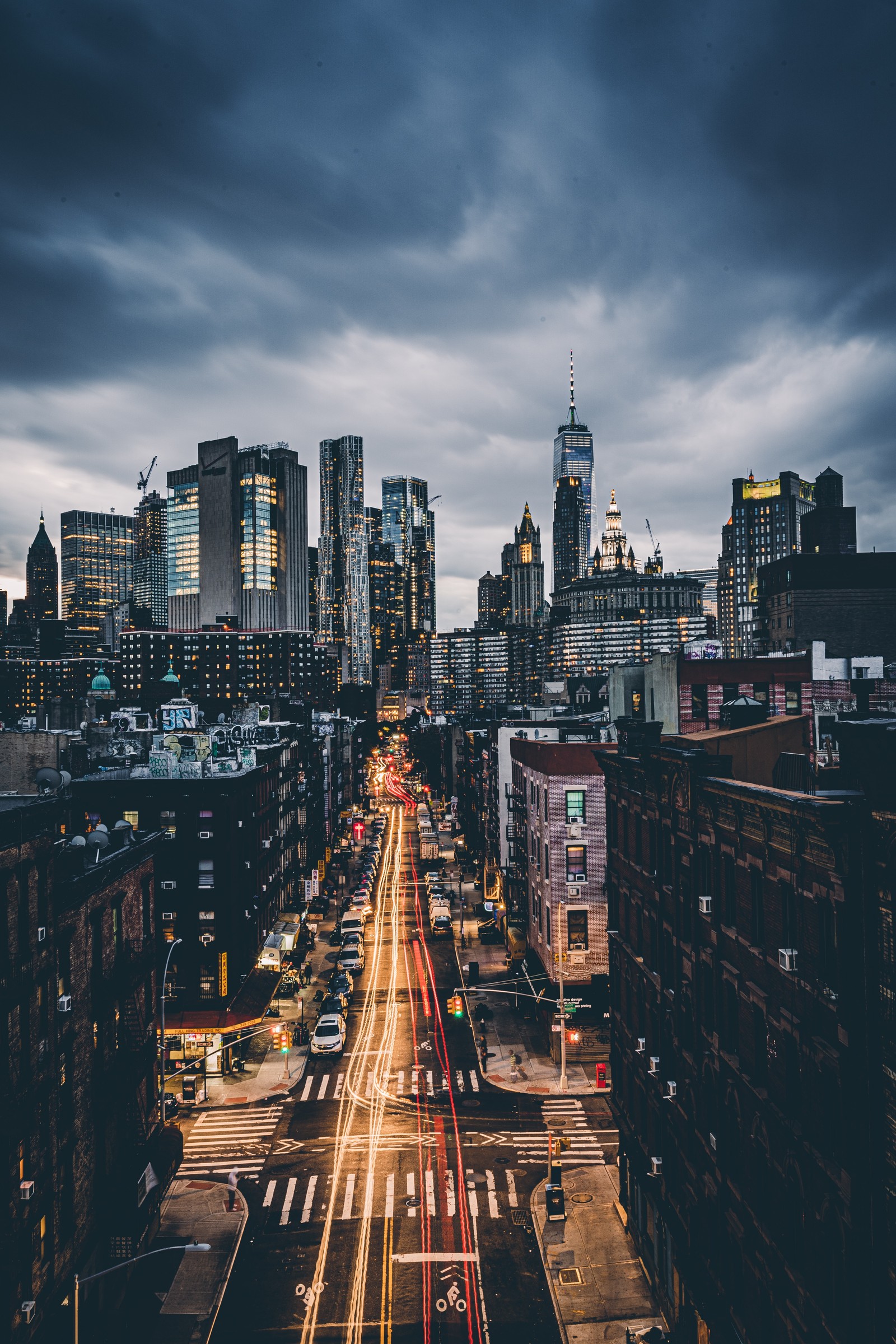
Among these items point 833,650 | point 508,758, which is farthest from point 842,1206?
point 833,650

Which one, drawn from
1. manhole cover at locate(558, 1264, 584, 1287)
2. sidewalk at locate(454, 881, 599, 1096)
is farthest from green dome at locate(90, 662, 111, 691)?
manhole cover at locate(558, 1264, 584, 1287)

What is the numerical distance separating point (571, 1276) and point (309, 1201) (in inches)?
460

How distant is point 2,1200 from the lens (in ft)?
74.3

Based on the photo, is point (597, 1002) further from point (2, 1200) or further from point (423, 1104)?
point (2, 1200)

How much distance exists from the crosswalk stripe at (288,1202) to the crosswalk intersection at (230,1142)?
A: 1.70 metres

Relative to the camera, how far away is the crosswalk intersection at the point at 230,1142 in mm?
39719

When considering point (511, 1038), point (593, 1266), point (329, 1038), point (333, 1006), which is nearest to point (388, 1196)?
point (593, 1266)

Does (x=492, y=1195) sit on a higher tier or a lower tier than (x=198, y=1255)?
higher

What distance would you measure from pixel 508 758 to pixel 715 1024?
5262cm

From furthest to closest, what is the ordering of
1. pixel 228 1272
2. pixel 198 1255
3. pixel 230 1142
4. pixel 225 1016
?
pixel 225 1016 → pixel 230 1142 → pixel 198 1255 → pixel 228 1272

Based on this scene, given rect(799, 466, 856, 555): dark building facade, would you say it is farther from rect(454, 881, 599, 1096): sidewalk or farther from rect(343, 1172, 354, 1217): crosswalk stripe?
rect(343, 1172, 354, 1217): crosswalk stripe

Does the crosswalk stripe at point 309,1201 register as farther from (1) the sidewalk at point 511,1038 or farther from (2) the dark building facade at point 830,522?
(2) the dark building facade at point 830,522

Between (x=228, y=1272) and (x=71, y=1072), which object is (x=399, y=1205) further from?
(x=71, y=1072)

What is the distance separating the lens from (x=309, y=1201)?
36.4 metres
